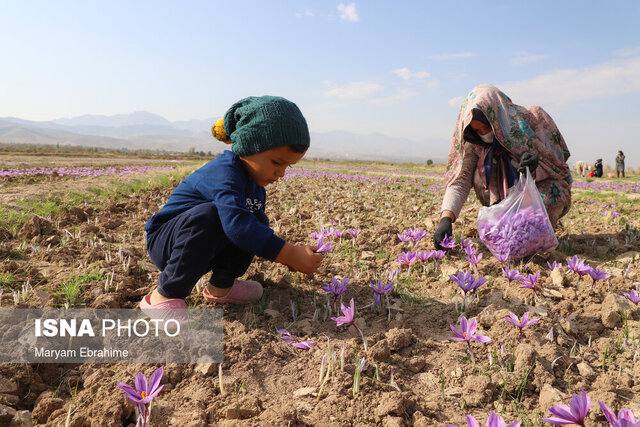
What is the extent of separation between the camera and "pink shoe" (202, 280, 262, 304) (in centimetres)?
236

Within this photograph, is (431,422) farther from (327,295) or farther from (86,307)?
(86,307)

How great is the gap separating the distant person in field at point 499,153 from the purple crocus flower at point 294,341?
177 cm

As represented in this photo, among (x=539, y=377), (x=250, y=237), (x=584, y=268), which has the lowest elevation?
(x=539, y=377)

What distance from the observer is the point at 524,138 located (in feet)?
11.0

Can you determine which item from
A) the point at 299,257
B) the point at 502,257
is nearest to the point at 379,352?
the point at 299,257

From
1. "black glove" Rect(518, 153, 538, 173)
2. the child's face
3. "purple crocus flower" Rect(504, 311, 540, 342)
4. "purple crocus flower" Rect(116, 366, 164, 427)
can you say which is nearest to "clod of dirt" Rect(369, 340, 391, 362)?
"purple crocus flower" Rect(504, 311, 540, 342)

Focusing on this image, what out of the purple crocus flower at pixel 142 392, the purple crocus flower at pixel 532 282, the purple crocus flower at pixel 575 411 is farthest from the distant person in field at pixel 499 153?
the purple crocus flower at pixel 142 392

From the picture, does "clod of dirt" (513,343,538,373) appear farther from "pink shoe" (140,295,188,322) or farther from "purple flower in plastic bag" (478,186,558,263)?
"pink shoe" (140,295,188,322)

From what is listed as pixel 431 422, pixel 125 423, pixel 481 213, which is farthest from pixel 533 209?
pixel 125 423

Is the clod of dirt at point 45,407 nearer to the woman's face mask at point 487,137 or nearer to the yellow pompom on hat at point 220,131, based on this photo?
the yellow pompom on hat at point 220,131

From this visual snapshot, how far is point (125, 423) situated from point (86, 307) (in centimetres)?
102

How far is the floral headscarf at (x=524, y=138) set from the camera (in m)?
3.31

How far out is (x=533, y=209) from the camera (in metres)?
2.97

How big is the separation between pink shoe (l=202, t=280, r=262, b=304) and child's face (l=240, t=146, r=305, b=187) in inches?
28.0
